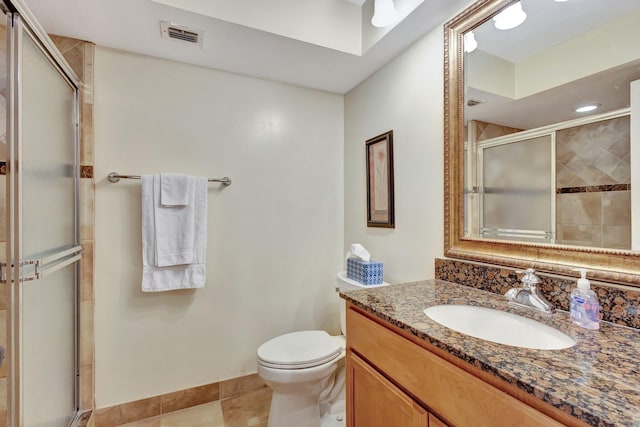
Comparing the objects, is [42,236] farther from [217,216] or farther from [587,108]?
[587,108]

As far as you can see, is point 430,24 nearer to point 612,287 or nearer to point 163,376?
point 612,287

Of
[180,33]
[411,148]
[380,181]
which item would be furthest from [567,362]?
[180,33]

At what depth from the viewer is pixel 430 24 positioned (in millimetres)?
1392

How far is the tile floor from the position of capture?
1618mm

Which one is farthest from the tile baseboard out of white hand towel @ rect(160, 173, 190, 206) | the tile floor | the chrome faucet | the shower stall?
the chrome faucet

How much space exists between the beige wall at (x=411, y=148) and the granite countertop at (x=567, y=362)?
542mm

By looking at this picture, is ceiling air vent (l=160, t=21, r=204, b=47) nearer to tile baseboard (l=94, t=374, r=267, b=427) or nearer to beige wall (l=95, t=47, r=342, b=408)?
beige wall (l=95, t=47, r=342, b=408)

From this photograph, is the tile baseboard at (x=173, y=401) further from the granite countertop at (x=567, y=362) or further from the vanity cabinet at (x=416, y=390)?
the granite countertop at (x=567, y=362)

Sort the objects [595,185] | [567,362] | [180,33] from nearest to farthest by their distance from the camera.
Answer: [567,362]
[595,185]
[180,33]

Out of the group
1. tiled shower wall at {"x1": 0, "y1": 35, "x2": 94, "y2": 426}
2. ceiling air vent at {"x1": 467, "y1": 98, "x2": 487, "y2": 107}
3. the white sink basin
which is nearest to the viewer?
the white sink basin

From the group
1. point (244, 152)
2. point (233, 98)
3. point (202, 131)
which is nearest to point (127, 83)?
point (202, 131)

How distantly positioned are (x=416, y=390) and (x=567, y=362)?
1.17 feet

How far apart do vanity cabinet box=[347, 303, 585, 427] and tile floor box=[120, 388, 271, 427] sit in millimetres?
829

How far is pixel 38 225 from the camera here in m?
1.14
